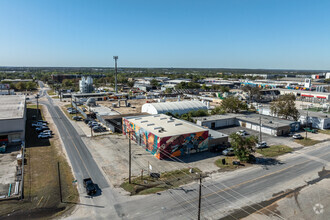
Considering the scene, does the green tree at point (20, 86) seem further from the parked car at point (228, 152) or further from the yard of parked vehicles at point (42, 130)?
the parked car at point (228, 152)

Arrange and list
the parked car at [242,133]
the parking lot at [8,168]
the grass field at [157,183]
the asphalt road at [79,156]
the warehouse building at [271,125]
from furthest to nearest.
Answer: the parked car at [242,133] → the warehouse building at [271,125] → the asphalt road at [79,156] → the parking lot at [8,168] → the grass field at [157,183]

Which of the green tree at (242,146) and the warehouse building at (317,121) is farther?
the warehouse building at (317,121)

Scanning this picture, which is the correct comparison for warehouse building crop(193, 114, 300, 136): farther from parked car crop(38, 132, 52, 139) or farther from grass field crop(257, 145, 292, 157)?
parked car crop(38, 132, 52, 139)

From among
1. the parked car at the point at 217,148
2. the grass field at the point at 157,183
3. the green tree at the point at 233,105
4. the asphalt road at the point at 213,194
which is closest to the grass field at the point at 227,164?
the asphalt road at the point at 213,194

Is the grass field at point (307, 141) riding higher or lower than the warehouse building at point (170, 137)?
lower

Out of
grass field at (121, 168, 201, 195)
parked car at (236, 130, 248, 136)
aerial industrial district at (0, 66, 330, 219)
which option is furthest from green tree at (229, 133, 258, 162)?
parked car at (236, 130, 248, 136)

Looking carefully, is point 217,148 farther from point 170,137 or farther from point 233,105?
point 233,105
